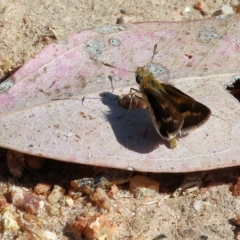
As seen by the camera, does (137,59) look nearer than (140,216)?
No

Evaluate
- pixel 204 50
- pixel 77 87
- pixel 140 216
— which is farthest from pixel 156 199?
pixel 204 50

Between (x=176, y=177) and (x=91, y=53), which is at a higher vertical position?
(x=91, y=53)

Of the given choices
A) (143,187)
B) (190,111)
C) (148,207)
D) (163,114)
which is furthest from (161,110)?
(148,207)

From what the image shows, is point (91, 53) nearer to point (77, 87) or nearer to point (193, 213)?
point (77, 87)

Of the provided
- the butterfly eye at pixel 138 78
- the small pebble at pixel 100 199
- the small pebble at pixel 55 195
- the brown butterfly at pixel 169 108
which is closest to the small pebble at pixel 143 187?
the small pebble at pixel 100 199

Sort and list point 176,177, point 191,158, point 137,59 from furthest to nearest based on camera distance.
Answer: point 137,59, point 176,177, point 191,158

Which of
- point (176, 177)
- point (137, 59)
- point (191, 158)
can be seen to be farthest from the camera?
point (137, 59)
